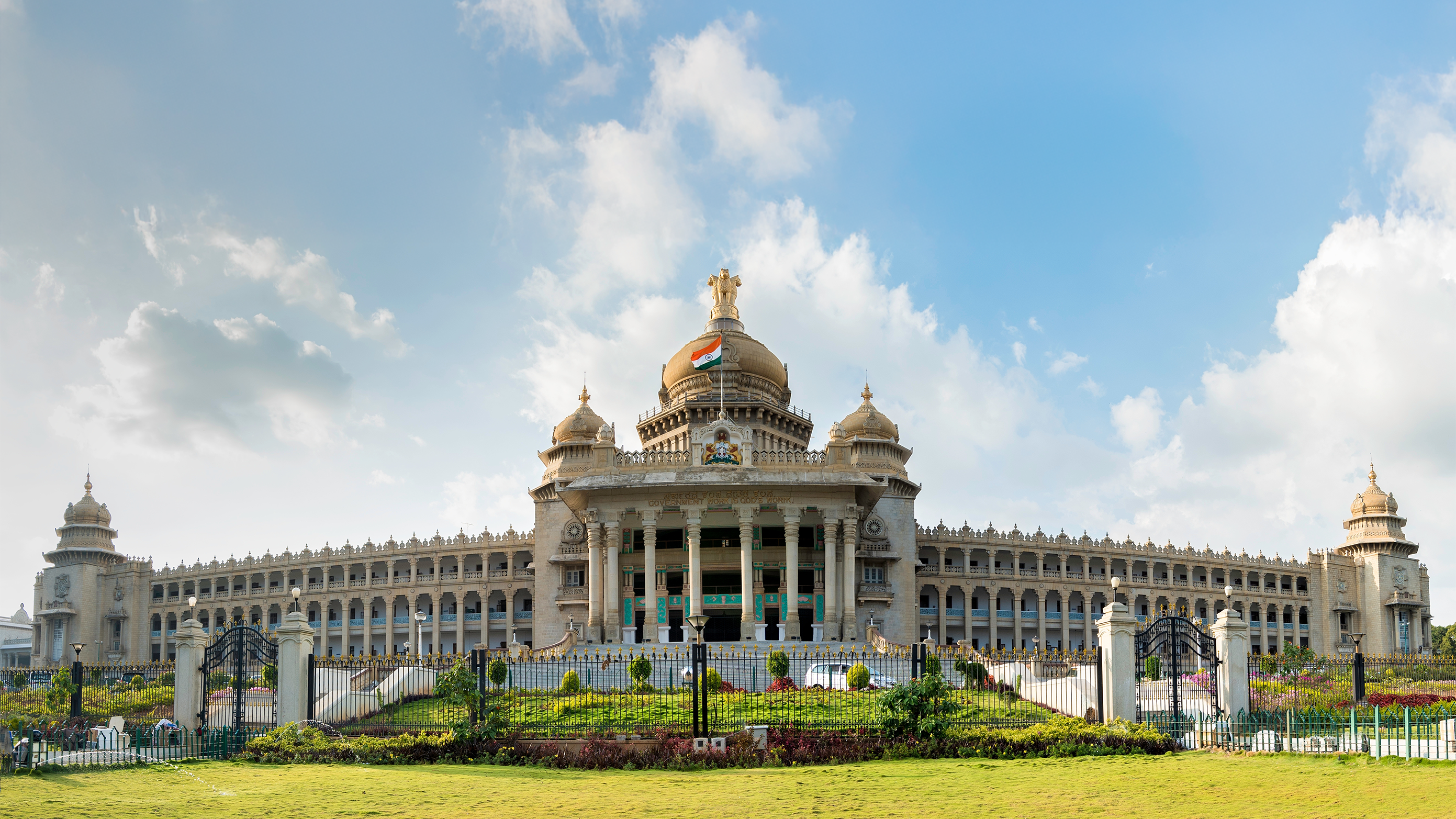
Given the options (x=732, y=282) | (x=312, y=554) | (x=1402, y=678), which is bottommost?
(x=1402, y=678)

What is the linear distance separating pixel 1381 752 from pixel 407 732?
19.8 m

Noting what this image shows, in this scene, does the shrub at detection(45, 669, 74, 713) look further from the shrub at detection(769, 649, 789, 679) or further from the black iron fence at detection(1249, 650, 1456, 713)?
the black iron fence at detection(1249, 650, 1456, 713)

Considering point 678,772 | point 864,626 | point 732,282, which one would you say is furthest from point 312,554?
point 678,772

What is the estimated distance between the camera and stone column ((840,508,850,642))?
50.4m

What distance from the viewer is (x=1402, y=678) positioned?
137 ft

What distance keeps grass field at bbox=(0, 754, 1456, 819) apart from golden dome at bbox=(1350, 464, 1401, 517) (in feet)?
236

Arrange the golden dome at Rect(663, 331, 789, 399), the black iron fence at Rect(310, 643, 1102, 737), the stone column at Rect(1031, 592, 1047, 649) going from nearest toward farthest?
the black iron fence at Rect(310, 643, 1102, 737) → the golden dome at Rect(663, 331, 789, 399) → the stone column at Rect(1031, 592, 1047, 649)

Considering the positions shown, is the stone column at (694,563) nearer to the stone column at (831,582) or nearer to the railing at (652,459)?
the railing at (652,459)

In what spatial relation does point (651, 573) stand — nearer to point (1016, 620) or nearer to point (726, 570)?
point (726, 570)

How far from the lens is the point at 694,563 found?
49812 mm

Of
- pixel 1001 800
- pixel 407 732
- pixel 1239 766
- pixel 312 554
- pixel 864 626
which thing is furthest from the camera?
pixel 312 554

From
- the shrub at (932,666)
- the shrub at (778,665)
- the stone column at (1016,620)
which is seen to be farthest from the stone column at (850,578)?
the stone column at (1016,620)

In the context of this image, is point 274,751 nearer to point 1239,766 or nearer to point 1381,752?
point 1239,766

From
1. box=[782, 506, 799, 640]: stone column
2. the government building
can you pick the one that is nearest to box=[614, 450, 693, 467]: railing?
the government building
